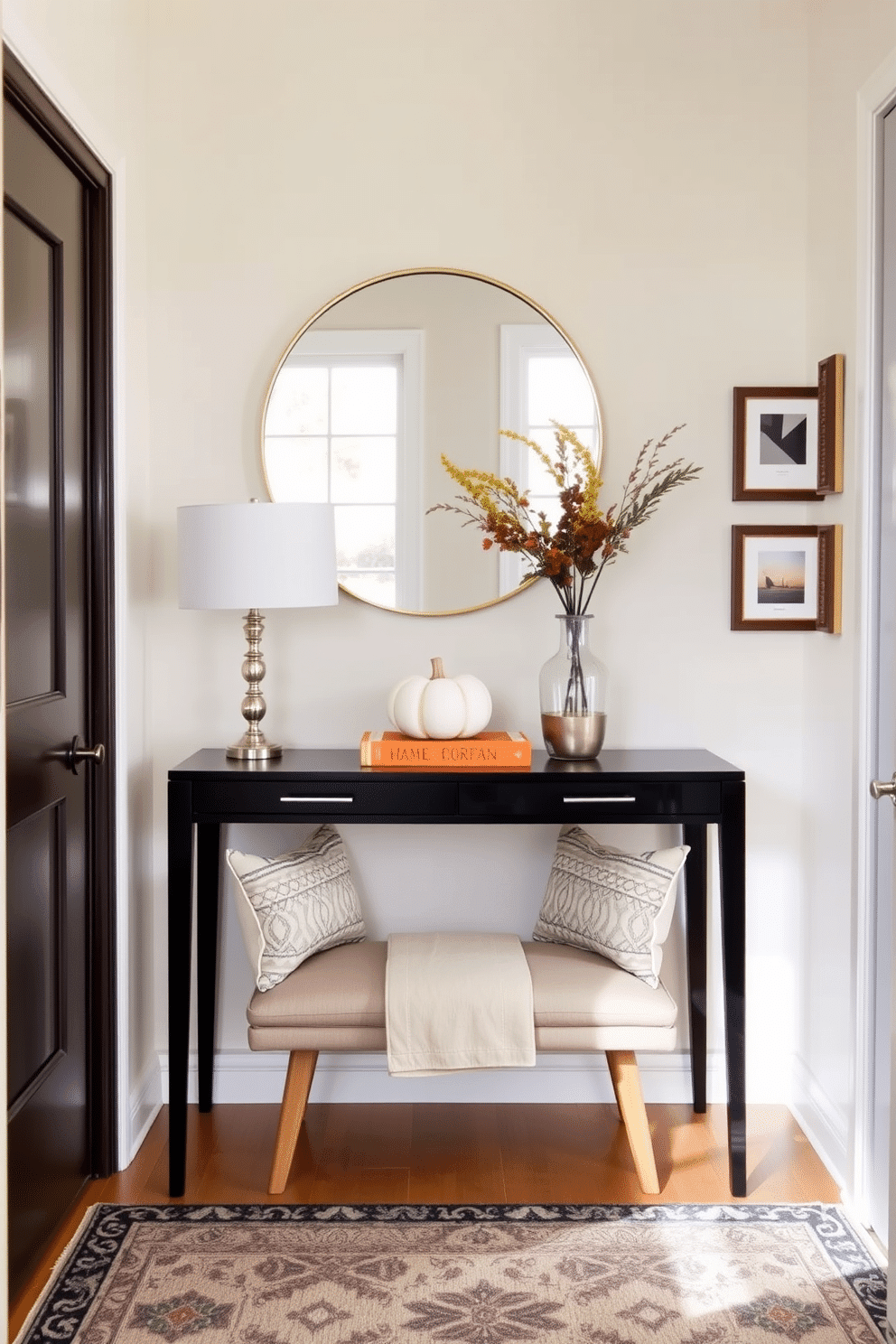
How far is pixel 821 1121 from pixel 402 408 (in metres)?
1.92

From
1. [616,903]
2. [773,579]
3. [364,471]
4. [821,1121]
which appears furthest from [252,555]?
[821,1121]

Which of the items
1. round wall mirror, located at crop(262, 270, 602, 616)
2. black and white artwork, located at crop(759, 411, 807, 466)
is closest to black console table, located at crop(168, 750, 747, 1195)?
round wall mirror, located at crop(262, 270, 602, 616)

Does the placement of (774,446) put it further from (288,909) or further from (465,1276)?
(465,1276)

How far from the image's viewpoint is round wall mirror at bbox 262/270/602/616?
112 inches

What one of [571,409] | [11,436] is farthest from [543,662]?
[11,436]

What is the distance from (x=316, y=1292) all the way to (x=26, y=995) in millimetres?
747

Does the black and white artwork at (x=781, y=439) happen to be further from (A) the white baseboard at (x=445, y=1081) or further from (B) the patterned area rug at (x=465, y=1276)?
(B) the patterned area rug at (x=465, y=1276)

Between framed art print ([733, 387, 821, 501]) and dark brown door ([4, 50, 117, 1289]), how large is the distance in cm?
152

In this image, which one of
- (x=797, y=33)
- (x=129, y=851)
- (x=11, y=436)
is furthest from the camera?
(x=797, y=33)

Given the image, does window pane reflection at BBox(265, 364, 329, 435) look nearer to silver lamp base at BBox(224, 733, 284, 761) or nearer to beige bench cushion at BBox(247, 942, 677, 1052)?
silver lamp base at BBox(224, 733, 284, 761)

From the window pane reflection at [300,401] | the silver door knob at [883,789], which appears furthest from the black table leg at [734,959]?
the window pane reflection at [300,401]

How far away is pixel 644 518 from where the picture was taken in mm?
2811

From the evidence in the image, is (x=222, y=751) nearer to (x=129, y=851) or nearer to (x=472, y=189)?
(x=129, y=851)

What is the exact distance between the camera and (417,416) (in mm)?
2857
